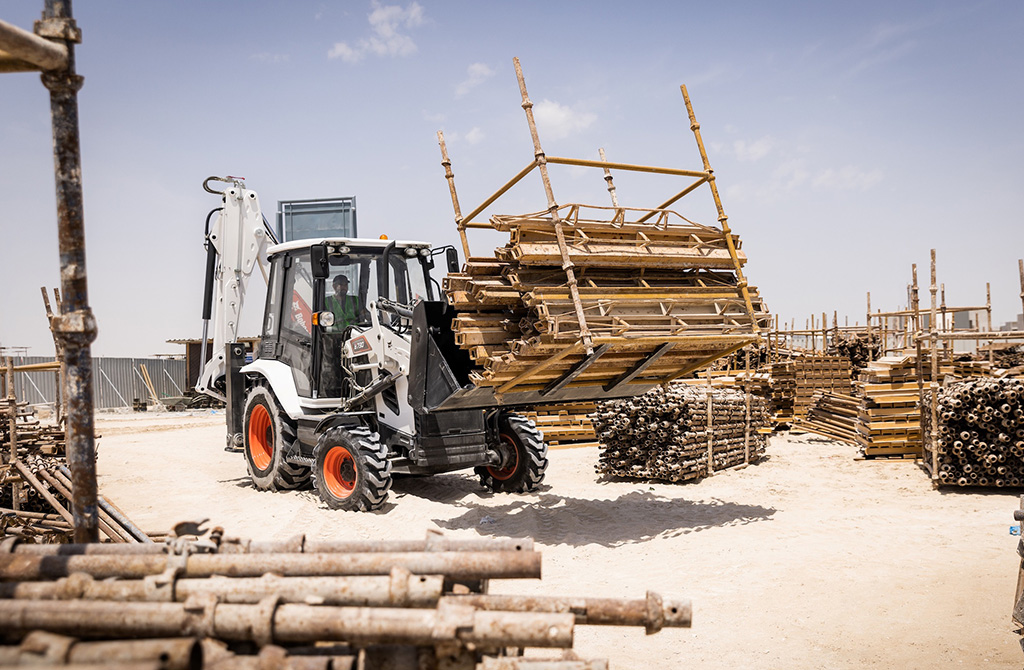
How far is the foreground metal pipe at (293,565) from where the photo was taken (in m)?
2.85

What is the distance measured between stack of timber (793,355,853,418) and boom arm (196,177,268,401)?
48.4ft

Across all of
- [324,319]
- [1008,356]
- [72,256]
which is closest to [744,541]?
[324,319]

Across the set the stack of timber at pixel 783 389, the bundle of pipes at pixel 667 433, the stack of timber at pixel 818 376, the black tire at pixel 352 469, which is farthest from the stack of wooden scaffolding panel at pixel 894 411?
the black tire at pixel 352 469

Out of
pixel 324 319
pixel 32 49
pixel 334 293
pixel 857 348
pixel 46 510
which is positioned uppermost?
pixel 32 49

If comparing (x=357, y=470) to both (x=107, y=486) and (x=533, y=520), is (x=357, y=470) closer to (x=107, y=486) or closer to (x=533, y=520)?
(x=533, y=520)

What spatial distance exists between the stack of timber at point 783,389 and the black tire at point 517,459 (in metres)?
12.1

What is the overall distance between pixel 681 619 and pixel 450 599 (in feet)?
2.79

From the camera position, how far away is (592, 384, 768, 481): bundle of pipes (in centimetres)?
1195

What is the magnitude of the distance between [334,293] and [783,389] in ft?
48.1

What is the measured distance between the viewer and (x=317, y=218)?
14391 millimetres

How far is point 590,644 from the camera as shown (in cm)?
540

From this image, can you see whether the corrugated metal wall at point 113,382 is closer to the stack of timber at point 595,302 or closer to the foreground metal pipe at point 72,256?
the stack of timber at point 595,302

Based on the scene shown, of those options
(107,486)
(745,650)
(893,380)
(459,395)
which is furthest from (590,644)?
(893,380)

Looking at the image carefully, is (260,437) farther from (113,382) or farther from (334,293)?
(113,382)
